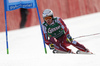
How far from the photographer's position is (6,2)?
234 inches

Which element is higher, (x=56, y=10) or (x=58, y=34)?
(x=56, y=10)

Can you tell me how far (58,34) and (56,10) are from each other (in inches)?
345

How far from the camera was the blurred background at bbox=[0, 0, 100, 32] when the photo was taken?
12.6 metres

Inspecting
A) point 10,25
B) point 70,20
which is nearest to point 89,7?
point 70,20

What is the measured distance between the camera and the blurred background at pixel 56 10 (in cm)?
1261

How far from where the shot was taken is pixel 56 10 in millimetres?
14477

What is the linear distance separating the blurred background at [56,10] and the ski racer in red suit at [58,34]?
6.93 metres

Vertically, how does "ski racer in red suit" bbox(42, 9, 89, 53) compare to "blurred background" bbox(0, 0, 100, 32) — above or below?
below

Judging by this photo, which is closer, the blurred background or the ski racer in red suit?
the ski racer in red suit

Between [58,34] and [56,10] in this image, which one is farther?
[56,10]

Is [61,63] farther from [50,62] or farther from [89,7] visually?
[89,7]

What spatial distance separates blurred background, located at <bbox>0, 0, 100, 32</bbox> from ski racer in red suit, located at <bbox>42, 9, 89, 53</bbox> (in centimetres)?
693

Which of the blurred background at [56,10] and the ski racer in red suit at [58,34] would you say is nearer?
the ski racer in red suit at [58,34]

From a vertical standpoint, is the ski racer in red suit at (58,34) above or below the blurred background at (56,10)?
below
